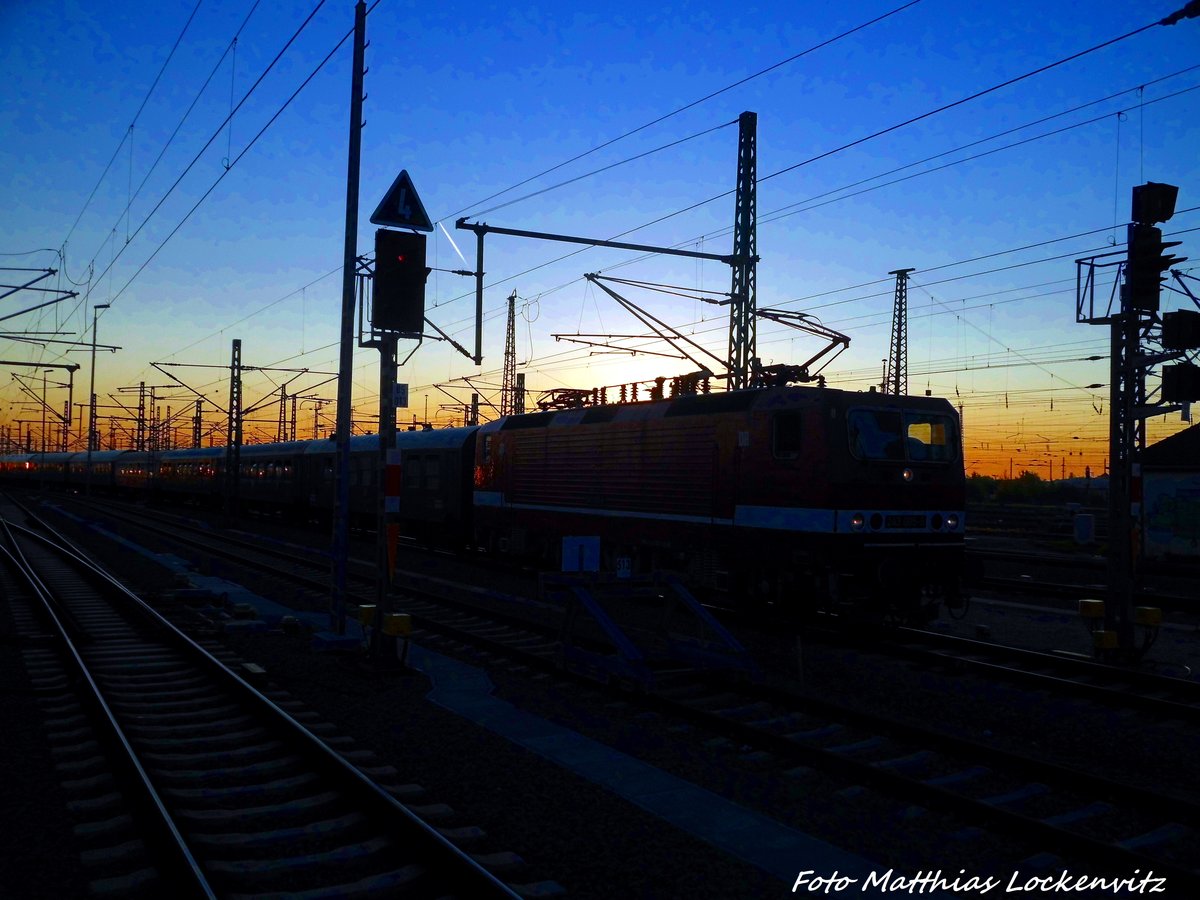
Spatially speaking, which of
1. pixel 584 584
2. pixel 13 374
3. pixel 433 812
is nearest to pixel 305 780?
pixel 433 812

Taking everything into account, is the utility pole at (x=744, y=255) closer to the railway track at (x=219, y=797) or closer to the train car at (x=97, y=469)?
the railway track at (x=219, y=797)

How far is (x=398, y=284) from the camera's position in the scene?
1091 centimetres

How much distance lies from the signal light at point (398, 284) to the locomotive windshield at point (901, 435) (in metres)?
5.96

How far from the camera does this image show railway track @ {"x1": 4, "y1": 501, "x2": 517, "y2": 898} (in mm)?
5047

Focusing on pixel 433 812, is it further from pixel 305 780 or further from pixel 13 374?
pixel 13 374

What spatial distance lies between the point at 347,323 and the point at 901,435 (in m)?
7.77

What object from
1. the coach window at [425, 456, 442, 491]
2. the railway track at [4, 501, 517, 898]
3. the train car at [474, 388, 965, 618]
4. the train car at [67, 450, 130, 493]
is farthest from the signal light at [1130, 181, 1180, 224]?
the train car at [67, 450, 130, 493]

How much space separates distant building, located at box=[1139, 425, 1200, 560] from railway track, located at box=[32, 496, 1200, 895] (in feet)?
62.3

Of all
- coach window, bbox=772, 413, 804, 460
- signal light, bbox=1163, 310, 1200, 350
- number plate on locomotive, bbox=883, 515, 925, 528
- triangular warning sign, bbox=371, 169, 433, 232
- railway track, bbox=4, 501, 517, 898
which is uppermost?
triangular warning sign, bbox=371, 169, 433, 232

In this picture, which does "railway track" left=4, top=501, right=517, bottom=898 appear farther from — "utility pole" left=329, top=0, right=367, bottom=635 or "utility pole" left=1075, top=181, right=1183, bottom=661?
"utility pole" left=1075, top=181, right=1183, bottom=661

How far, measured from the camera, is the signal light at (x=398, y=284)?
10812 mm

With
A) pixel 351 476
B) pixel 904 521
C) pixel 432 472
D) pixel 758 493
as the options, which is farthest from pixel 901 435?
pixel 351 476

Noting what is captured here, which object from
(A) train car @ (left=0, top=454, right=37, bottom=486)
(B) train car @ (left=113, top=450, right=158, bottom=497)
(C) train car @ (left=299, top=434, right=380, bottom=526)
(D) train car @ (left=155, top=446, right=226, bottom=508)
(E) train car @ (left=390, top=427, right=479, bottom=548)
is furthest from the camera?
(A) train car @ (left=0, top=454, right=37, bottom=486)

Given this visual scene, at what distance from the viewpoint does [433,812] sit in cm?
593
